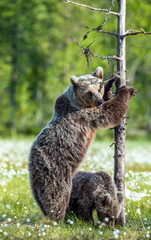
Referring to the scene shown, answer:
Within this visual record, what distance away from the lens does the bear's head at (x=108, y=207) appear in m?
5.25

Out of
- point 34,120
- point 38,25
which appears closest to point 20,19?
point 38,25

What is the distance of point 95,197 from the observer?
538 centimetres

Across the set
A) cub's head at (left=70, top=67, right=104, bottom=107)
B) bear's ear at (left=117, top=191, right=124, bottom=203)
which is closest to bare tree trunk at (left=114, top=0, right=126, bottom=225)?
bear's ear at (left=117, top=191, right=124, bottom=203)

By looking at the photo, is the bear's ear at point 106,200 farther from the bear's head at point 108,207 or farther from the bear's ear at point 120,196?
the bear's ear at point 120,196

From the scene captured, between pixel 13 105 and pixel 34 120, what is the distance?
9.58 ft

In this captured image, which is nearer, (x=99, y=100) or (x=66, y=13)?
(x=99, y=100)

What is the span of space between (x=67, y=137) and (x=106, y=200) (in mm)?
1280

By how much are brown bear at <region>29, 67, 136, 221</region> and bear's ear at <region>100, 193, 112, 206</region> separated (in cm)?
60

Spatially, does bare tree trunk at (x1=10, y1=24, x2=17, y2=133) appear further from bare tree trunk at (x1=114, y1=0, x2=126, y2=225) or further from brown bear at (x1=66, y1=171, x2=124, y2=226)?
bare tree trunk at (x1=114, y1=0, x2=126, y2=225)

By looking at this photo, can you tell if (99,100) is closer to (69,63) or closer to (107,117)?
(107,117)

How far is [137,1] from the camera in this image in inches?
1110

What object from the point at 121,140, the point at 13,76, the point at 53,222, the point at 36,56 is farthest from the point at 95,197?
the point at 36,56

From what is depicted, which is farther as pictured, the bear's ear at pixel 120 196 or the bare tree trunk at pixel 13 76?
the bare tree trunk at pixel 13 76

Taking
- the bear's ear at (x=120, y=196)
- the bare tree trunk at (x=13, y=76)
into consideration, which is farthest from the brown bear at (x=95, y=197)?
the bare tree trunk at (x=13, y=76)
